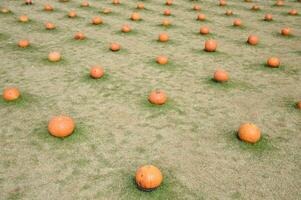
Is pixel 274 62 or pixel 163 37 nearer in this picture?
pixel 274 62

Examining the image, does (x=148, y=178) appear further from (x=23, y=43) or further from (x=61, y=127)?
(x=23, y=43)

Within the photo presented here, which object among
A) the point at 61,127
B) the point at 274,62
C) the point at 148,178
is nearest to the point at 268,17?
the point at 274,62

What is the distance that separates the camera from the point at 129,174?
14.3 feet

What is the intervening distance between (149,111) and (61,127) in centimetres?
170

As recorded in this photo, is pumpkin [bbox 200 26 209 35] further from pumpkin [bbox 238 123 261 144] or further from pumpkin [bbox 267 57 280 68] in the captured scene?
pumpkin [bbox 238 123 261 144]

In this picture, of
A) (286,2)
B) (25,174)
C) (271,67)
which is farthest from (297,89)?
(286,2)

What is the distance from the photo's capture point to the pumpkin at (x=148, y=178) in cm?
401

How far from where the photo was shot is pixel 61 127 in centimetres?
497

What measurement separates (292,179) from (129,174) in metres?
2.26

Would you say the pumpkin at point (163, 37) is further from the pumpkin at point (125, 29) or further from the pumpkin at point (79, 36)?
the pumpkin at point (79, 36)

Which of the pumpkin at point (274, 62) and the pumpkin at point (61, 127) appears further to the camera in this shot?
the pumpkin at point (274, 62)

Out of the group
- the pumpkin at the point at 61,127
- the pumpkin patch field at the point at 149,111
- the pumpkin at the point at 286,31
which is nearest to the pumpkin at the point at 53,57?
the pumpkin patch field at the point at 149,111

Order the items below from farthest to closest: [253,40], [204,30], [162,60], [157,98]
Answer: [204,30], [253,40], [162,60], [157,98]

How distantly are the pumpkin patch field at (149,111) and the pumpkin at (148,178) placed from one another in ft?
0.05
